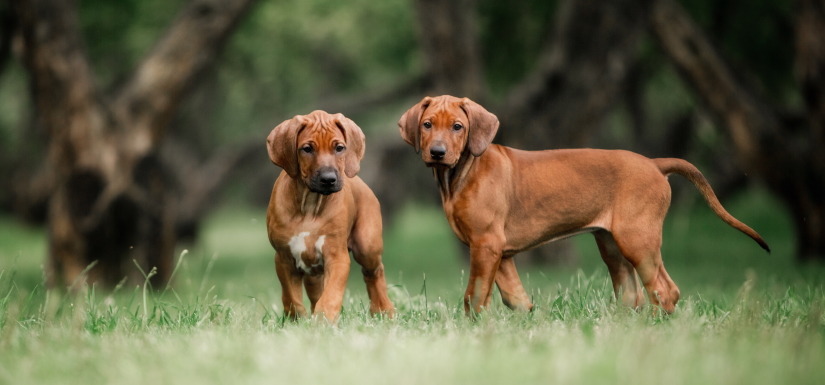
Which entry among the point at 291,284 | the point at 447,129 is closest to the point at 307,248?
→ the point at 291,284

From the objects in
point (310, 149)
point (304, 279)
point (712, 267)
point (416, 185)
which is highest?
point (310, 149)

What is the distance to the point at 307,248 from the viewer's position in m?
4.55

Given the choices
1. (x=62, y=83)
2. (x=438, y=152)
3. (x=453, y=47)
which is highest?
(x=453, y=47)

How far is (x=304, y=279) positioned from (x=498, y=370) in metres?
2.41

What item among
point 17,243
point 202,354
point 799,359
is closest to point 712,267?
point 799,359

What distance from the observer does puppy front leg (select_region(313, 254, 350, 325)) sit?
4.35 meters

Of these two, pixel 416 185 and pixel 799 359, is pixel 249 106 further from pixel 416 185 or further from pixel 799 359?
pixel 799 359

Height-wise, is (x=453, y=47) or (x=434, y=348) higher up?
(x=453, y=47)

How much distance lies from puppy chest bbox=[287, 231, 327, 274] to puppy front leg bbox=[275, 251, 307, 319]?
0.42 ft

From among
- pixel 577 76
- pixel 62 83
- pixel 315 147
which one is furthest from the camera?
pixel 577 76

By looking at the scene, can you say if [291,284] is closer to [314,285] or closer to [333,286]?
[314,285]

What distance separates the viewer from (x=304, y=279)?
5121mm

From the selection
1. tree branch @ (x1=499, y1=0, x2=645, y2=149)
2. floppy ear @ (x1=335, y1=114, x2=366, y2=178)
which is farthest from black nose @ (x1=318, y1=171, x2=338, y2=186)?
tree branch @ (x1=499, y1=0, x2=645, y2=149)

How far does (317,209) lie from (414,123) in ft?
2.54
